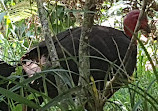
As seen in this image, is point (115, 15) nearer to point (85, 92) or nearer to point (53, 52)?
point (53, 52)


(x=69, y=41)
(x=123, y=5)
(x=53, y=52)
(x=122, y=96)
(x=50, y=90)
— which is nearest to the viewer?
(x=53, y=52)

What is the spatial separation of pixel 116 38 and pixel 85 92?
968 millimetres

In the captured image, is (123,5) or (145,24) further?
(123,5)

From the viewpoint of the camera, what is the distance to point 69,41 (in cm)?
163

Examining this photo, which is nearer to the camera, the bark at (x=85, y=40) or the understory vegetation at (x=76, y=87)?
the understory vegetation at (x=76, y=87)

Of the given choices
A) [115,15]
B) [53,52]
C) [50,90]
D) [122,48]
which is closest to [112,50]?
[122,48]

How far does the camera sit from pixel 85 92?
26.1 inches

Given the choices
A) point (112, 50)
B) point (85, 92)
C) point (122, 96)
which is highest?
point (85, 92)

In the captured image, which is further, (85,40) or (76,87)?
(85,40)

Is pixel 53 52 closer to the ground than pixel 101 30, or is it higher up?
higher up

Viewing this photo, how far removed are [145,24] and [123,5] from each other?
0.30 metres

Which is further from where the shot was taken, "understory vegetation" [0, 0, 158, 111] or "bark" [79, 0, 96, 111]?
"bark" [79, 0, 96, 111]

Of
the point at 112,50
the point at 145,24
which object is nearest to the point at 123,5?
the point at 145,24

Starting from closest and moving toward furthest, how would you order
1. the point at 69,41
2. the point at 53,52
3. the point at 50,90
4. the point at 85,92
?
the point at 85,92, the point at 53,52, the point at 50,90, the point at 69,41
